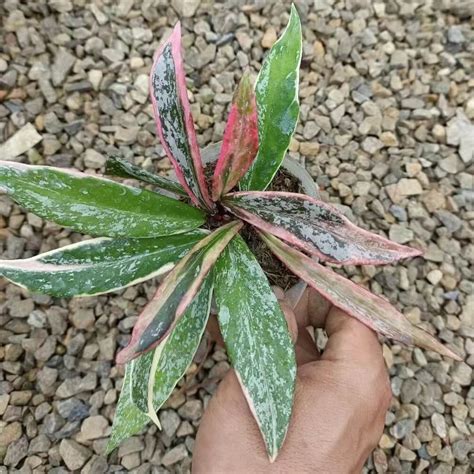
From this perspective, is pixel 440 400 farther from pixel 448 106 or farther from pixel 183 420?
pixel 448 106

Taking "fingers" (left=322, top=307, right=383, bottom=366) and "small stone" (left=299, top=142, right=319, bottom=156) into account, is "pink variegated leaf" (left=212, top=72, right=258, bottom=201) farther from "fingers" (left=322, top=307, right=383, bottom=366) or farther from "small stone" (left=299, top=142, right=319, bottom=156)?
"small stone" (left=299, top=142, right=319, bottom=156)

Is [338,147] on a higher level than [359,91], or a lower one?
lower

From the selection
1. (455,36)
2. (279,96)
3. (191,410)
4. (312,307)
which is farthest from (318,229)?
(455,36)

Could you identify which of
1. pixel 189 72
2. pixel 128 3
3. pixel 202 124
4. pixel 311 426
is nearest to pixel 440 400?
pixel 311 426

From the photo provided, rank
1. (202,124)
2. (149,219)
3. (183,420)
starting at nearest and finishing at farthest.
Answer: (149,219), (183,420), (202,124)

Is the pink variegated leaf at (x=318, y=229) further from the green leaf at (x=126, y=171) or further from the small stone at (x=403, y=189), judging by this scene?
the small stone at (x=403, y=189)

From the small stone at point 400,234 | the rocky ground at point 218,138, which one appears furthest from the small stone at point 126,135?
the small stone at point 400,234
